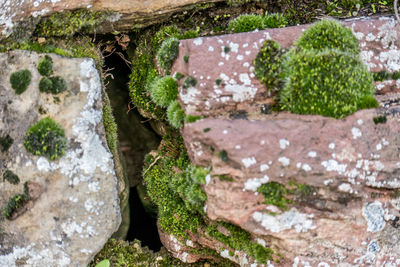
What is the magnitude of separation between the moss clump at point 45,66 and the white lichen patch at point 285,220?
9.70 ft

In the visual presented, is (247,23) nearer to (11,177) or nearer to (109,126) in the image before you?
(109,126)

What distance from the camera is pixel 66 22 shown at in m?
4.79

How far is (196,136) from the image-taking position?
414 centimetres

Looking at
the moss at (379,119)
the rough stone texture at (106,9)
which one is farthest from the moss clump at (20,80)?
the moss at (379,119)

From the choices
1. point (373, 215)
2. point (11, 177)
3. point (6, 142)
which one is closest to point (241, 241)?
point (373, 215)

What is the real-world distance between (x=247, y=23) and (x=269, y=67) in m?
0.89

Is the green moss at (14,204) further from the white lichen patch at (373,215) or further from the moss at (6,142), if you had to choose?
the white lichen patch at (373,215)

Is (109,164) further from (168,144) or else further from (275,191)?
(275,191)

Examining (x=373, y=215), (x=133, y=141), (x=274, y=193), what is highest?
(x=274, y=193)

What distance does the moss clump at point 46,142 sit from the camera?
14.3 feet

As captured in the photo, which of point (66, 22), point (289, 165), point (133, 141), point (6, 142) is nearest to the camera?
point (289, 165)

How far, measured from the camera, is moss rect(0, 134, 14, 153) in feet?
14.7

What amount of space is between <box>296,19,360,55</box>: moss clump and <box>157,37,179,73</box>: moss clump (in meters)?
1.46

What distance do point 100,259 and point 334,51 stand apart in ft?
12.7
